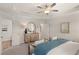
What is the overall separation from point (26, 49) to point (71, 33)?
2.44ft

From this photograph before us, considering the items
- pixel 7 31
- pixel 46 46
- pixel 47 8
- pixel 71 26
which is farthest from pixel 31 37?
pixel 71 26

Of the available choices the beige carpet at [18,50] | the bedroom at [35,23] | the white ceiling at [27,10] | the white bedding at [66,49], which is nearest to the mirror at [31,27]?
the bedroom at [35,23]

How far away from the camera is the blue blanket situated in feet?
5.04

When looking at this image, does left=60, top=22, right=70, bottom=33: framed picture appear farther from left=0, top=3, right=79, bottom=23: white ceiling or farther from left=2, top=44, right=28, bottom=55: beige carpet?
left=2, top=44, right=28, bottom=55: beige carpet

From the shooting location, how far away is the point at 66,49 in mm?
1557

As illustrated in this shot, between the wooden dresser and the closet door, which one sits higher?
the closet door

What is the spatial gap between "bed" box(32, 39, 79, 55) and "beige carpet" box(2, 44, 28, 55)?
146mm

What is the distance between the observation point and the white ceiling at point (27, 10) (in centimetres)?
151

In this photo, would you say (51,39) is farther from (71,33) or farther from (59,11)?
(59,11)

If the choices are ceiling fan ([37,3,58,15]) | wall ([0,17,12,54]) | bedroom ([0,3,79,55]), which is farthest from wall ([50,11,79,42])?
wall ([0,17,12,54])
